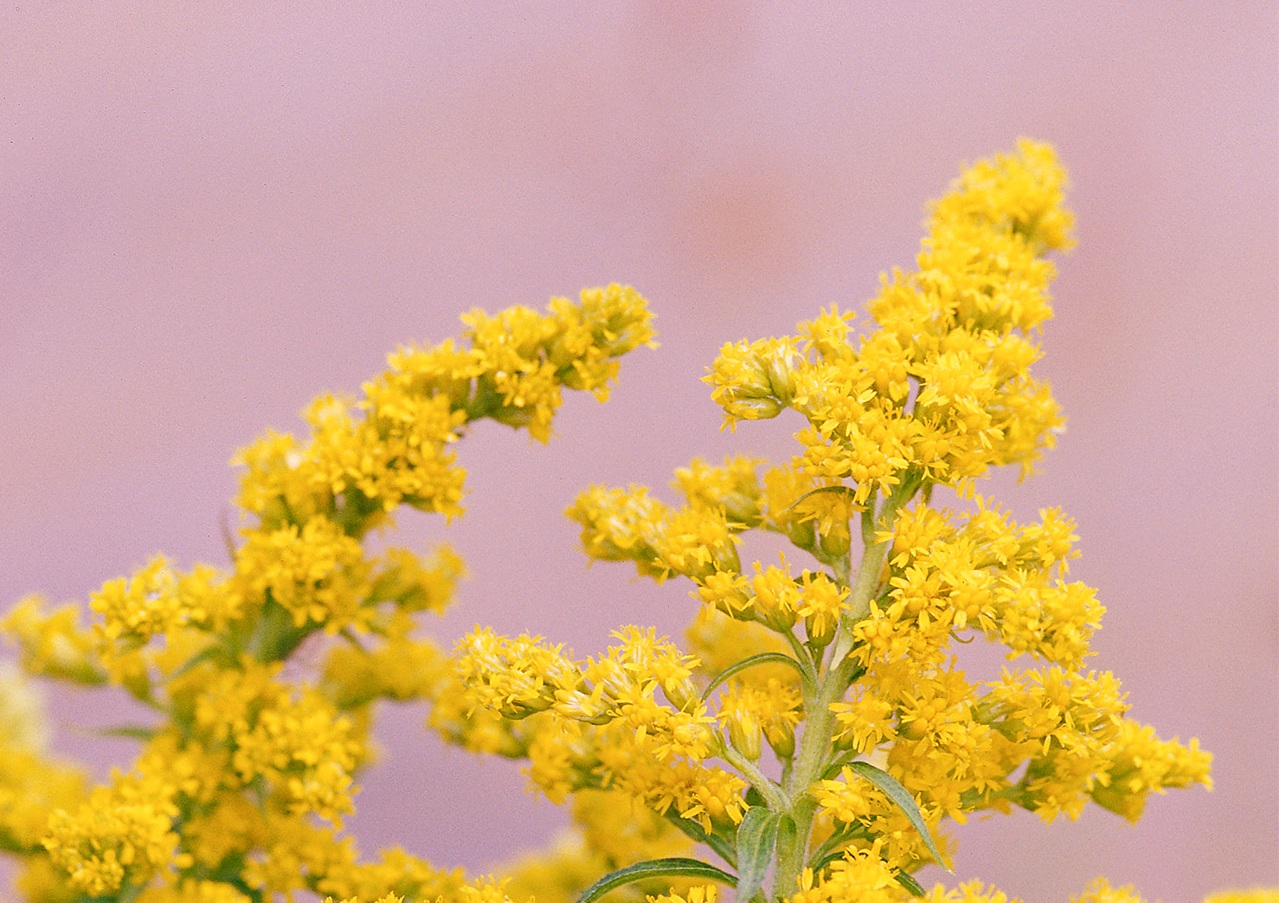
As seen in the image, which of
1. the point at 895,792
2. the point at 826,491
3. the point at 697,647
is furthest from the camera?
the point at 697,647

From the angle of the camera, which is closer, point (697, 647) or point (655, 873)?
point (655, 873)

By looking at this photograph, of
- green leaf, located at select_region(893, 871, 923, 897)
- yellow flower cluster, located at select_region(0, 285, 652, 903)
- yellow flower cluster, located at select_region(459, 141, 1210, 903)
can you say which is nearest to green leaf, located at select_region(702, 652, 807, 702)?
yellow flower cluster, located at select_region(459, 141, 1210, 903)

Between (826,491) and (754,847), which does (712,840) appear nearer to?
(754,847)

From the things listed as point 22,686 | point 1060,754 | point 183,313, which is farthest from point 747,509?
point 183,313

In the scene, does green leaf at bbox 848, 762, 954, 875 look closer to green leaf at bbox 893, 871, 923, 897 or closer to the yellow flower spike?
green leaf at bbox 893, 871, 923, 897

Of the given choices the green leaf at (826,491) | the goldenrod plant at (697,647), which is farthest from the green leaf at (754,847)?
the green leaf at (826,491)

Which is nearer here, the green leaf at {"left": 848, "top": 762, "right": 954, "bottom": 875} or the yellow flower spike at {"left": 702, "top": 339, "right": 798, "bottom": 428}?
the green leaf at {"left": 848, "top": 762, "right": 954, "bottom": 875}

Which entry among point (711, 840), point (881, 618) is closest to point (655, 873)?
point (711, 840)
